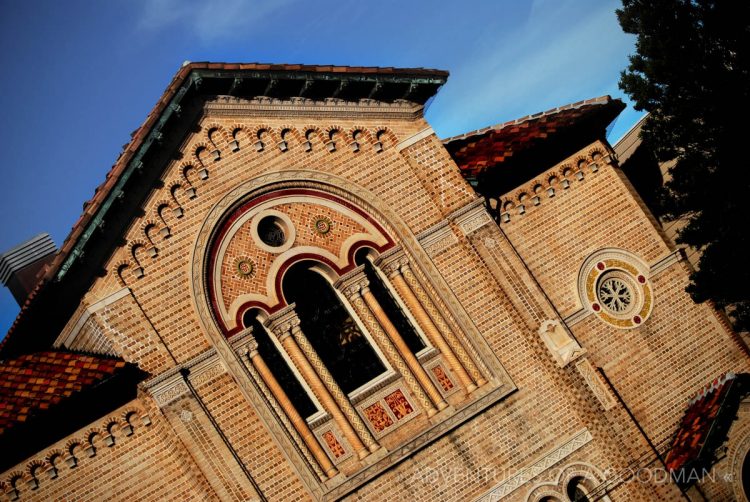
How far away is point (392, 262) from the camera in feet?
48.6

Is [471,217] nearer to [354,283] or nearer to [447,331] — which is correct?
[447,331]

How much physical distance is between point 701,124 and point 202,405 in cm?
1159

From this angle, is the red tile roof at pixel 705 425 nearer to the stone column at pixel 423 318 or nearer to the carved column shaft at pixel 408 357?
the stone column at pixel 423 318

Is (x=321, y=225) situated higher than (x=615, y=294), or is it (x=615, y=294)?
(x=321, y=225)

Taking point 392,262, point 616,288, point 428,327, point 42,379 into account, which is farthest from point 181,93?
point 616,288

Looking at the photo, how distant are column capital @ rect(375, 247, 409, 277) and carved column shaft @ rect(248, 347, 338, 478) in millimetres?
→ 3009

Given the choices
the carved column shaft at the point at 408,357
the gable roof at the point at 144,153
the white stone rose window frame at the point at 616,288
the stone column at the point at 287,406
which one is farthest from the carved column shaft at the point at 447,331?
the gable roof at the point at 144,153

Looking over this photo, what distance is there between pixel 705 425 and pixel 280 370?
822 cm

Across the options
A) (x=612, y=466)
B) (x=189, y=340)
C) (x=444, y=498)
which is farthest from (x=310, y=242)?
(x=612, y=466)

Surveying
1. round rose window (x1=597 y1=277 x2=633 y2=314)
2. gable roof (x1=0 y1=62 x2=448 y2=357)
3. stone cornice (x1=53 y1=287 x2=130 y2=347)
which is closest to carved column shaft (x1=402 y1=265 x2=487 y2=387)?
round rose window (x1=597 y1=277 x2=633 y2=314)

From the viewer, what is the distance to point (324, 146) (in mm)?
15055

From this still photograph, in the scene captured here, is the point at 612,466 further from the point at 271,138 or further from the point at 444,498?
the point at 271,138

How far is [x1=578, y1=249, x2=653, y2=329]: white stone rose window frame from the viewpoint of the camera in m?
15.7

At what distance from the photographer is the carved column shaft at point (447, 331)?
Answer: 47.8ft
